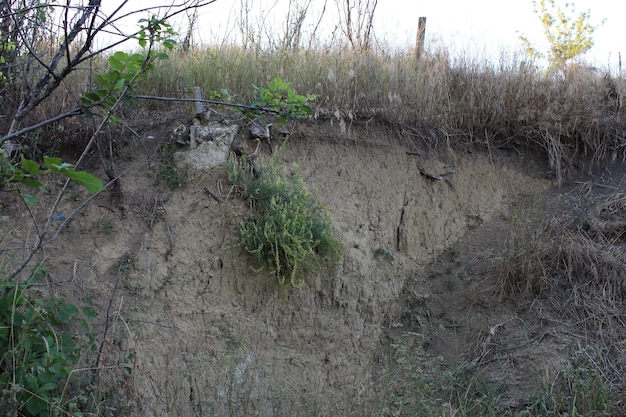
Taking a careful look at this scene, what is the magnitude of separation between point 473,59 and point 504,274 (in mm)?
3353

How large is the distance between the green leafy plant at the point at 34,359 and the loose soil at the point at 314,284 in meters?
0.54

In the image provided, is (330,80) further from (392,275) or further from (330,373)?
(330,373)

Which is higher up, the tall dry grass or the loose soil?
the tall dry grass

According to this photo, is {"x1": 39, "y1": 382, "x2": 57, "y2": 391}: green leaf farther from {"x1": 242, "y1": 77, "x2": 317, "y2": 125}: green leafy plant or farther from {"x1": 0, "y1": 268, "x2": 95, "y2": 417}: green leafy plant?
{"x1": 242, "y1": 77, "x2": 317, "y2": 125}: green leafy plant

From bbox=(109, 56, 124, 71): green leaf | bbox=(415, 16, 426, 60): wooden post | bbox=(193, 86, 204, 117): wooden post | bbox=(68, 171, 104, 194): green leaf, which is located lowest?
bbox=(68, 171, 104, 194): green leaf

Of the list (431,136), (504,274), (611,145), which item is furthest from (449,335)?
(611,145)

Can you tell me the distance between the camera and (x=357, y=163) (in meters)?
7.37

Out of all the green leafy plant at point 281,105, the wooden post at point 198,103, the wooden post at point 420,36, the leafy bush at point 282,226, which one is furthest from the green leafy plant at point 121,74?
the wooden post at point 420,36

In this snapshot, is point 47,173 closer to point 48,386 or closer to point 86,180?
point 86,180

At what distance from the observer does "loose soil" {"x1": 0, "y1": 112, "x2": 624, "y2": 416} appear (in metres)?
5.23

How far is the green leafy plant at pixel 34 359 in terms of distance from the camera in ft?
12.1

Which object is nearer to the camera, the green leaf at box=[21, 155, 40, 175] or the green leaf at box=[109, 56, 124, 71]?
the green leaf at box=[21, 155, 40, 175]

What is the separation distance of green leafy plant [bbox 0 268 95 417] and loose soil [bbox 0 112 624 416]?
1.76ft

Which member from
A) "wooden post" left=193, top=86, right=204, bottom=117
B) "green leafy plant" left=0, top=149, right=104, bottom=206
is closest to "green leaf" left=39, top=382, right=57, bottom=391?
"green leafy plant" left=0, top=149, right=104, bottom=206
